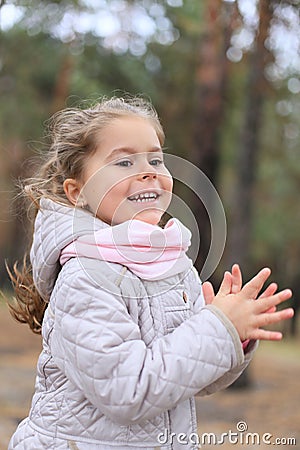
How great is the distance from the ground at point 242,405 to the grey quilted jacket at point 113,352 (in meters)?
2.99

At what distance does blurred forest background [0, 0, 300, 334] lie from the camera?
990cm

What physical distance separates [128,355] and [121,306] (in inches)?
4.7

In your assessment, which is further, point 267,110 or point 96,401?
point 267,110

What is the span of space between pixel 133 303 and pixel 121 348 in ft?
0.49

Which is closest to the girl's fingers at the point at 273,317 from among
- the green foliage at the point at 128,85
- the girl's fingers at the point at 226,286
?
the girl's fingers at the point at 226,286

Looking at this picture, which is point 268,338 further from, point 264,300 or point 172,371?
point 172,371

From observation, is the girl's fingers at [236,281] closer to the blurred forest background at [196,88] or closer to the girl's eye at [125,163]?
the girl's eye at [125,163]

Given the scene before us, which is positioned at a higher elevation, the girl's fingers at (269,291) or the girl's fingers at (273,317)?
the girl's fingers at (269,291)

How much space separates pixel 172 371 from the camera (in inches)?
66.9

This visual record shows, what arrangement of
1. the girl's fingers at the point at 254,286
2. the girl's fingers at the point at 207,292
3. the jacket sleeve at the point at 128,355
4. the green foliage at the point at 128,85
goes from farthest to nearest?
the green foliage at the point at 128,85 → the girl's fingers at the point at 207,292 → the girl's fingers at the point at 254,286 → the jacket sleeve at the point at 128,355

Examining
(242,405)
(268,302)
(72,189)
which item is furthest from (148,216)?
(242,405)

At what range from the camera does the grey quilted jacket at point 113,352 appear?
1.70 meters

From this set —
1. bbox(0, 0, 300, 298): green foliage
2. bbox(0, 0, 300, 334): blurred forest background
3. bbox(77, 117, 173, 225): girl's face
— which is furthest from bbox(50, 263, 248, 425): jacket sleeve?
bbox(0, 0, 300, 298): green foliage

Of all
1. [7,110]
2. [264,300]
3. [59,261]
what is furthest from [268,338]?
[7,110]
